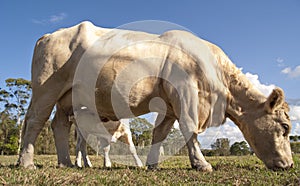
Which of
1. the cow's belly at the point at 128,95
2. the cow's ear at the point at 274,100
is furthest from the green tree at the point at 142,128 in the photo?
the cow's ear at the point at 274,100

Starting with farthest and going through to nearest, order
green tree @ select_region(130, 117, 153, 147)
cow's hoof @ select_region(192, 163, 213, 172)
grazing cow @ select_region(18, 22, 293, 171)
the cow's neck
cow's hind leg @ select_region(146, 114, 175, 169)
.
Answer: green tree @ select_region(130, 117, 153, 147), cow's hind leg @ select_region(146, 114, 175, 169), the cow's neck, grazing cow @ select_region(18, 22, 293, 171), cow's hoof @ select_region(192, 163, 213, 172)

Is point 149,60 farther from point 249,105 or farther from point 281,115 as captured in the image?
point 281,115

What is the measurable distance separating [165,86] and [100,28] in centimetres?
202

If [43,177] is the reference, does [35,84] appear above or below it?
above

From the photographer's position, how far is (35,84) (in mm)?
6371

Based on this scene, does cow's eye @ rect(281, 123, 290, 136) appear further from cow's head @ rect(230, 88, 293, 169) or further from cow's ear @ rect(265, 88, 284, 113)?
cow's ear @ rect(265, 88, 284, 113)

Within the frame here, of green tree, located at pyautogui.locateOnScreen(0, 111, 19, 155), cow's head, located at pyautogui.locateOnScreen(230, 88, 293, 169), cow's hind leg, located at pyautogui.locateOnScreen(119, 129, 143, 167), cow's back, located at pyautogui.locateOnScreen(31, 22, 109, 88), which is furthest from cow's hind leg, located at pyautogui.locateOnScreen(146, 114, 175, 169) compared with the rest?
green tree, located at pyautogui.locateOnScreen(0, 111, 19, 155)

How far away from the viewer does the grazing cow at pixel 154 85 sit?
5910 mm

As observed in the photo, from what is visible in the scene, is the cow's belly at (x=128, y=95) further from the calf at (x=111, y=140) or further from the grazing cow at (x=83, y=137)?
the calf at (x=111, y=140)

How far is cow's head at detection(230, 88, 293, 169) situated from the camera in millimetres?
5977

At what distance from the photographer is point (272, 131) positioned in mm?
6074

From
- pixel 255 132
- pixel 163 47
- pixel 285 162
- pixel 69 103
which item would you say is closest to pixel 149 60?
pixel 163 47

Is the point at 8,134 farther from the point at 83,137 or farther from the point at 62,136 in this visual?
the point at 62,136

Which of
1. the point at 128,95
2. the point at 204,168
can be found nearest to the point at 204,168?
the point at 204,168
